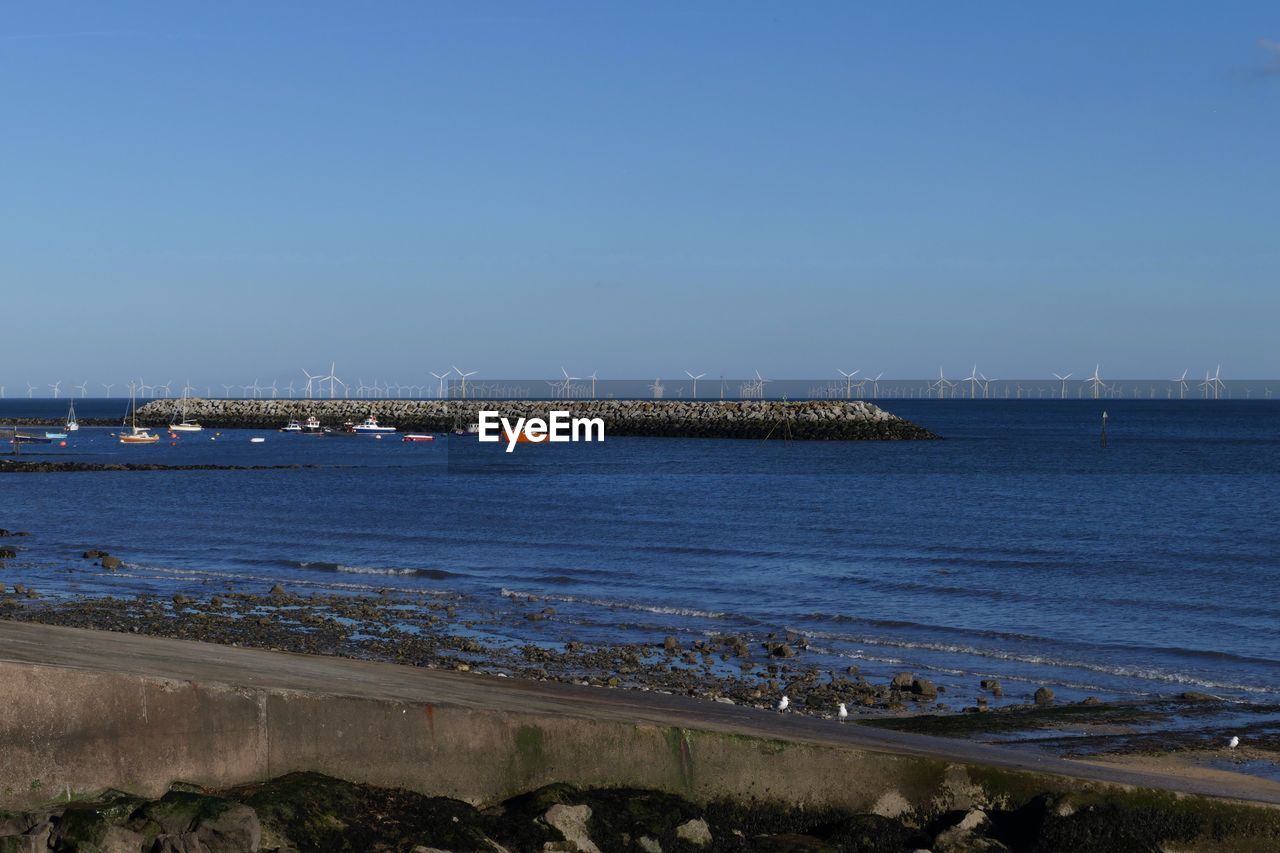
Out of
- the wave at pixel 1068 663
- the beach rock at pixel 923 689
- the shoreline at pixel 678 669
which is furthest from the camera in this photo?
the wave at pixel 1068 663

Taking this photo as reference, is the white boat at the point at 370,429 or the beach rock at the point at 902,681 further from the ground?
the white boat at the point at 370,429

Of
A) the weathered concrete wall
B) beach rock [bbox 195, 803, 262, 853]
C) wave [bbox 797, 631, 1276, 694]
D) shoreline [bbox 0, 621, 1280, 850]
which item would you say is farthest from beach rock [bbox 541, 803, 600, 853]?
wave [bbox 797, 631, 1276, 694]

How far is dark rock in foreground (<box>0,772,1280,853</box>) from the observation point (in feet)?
29.6

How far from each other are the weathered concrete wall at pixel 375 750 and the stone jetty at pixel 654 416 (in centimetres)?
11927

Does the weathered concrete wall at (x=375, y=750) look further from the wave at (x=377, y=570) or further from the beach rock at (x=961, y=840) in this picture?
the wave at (x=377, y=570)

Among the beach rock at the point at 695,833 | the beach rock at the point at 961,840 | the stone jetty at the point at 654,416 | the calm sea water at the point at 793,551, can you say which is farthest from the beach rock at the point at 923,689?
the stone jetty at the point at 654,416

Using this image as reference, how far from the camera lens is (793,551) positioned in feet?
128

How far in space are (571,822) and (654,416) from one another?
13394 cm

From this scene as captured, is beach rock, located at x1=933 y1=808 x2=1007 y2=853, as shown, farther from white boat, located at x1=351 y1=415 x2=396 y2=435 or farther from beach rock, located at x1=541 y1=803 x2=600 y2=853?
white boat, located at x1=351 y1=415 x2=396 y2=435

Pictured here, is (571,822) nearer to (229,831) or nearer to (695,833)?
(695,833)

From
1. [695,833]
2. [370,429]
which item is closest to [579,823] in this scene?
[695,833]

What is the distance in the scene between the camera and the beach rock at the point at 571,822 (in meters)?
9.78

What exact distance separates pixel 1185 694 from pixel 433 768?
43.0ft

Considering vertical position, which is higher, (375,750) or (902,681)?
(375,750)
